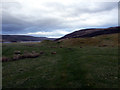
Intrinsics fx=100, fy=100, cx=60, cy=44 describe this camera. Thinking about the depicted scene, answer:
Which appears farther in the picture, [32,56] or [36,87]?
[32,56]

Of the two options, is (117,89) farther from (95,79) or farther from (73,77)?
(73,77)

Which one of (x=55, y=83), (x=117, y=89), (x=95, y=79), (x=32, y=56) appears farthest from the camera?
(x=32, y=56)

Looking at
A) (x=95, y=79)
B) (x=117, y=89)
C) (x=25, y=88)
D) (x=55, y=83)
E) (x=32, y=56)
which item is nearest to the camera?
(x=117, y=89)

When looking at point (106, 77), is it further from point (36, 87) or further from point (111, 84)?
point (36, 87)

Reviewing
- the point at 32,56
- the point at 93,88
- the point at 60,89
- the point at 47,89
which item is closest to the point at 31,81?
the point at 47,89

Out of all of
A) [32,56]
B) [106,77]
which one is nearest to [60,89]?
[106,77]

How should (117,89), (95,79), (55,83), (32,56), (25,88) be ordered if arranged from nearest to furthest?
1. (117,89)
2. (25,88)
3. (55,83)
4. (95,79)
5. (32,56)

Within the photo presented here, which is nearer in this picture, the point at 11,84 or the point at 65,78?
the point at 11,84

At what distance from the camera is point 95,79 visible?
919cm

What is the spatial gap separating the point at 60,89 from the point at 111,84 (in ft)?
13.9

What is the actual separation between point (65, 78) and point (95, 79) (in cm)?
276

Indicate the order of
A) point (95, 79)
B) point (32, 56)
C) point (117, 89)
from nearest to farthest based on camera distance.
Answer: point (117, 89) < point (95, 79) < point (32, 56)

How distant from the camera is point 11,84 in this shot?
28.8 feet

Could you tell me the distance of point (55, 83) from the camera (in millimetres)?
8555
